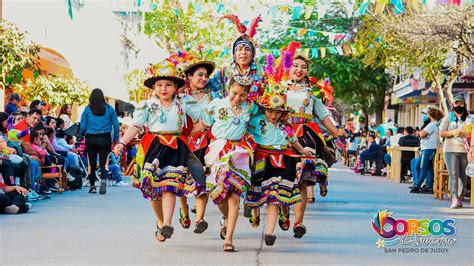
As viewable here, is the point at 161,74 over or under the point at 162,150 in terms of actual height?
over

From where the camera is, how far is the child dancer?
31.9 feet

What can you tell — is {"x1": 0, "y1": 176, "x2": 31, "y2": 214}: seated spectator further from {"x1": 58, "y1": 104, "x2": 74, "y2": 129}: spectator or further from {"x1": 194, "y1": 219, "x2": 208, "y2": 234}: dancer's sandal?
{"x1": 58, "y1": 104, "x2": 74, "y2": 129}: spectator

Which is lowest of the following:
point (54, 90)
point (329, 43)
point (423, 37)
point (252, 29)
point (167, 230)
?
point (167, 230)

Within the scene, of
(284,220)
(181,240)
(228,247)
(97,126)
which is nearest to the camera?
(228,247)

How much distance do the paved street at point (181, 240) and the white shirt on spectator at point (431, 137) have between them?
152 inches

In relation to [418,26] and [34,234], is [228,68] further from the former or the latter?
[418,26]

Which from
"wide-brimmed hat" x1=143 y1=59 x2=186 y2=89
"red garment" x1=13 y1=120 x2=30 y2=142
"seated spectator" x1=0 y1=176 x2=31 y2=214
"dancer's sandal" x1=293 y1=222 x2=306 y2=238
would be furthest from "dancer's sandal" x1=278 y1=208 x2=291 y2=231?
"red garment" x1=13 y1=120 x2=30 y2=142

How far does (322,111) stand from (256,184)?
250cm

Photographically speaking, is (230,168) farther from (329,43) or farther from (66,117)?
(329,43)

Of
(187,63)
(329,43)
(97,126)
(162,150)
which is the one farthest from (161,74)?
(329,43)

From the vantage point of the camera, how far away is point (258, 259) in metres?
9.20

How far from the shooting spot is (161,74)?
1042cm

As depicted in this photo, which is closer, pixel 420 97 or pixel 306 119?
pixel 306 119

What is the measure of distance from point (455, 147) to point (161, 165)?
7317mm
